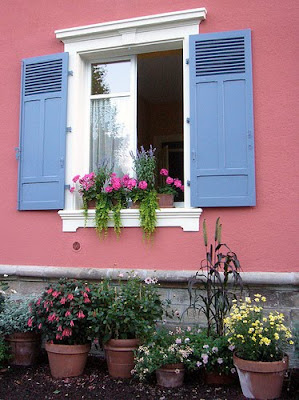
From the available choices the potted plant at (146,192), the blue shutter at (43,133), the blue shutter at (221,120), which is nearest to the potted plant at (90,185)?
the blue shutter at (43,133)

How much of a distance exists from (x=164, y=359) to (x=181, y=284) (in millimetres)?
1046

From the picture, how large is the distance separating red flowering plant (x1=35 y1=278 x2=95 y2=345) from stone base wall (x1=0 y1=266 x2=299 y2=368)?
693mm

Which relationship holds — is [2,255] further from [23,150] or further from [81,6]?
[81,6]

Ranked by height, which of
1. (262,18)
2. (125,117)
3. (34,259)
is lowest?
(34,259)

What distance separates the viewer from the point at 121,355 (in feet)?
13.8

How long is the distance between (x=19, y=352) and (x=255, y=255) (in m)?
2.61

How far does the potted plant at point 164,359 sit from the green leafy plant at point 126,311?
0.59ft

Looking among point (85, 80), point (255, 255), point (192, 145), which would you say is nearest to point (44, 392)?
point (255, 255)

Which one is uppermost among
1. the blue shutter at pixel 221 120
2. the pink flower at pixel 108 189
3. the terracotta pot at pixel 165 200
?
the blue shutter at pixel 221 120

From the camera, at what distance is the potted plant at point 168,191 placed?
501 cm

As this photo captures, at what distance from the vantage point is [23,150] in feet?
18.4

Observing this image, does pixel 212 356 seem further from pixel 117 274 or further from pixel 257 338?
pixel 117 274

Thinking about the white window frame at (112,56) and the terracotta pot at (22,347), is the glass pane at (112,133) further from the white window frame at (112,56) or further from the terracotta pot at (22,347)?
the terracotta pot at (22,347)

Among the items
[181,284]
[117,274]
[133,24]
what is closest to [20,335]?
[117,274]
